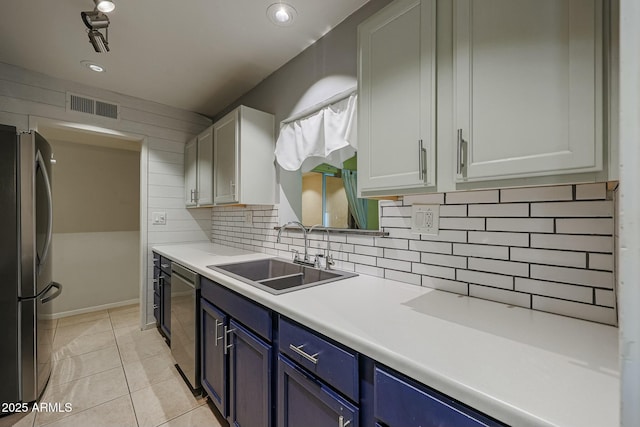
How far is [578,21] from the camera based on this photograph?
A: 727 millimetres

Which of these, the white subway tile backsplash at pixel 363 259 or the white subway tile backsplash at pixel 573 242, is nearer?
the white subway tile backsplash at pixel 573 242

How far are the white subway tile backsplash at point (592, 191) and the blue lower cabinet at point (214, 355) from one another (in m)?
1.62

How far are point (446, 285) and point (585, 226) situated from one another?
1.79 feet

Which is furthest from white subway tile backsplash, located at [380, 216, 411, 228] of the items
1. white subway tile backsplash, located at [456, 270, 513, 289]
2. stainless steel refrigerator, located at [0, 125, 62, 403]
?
stainless steel refrigerator, located at [0, 125, 62, 403]

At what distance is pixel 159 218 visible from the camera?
10.2 feet

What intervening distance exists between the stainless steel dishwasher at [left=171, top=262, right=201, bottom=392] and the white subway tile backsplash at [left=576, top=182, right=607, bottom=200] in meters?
1.93

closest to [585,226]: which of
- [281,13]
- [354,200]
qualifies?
[354,200]

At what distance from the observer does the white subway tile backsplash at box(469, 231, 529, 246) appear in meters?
1.08

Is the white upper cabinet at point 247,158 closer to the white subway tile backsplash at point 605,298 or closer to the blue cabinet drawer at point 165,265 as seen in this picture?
the blue cabinet drawer at point 165,265

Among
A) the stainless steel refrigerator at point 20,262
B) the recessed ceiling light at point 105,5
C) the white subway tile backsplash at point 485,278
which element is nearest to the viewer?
the white subway tile backsplash at point 485,278

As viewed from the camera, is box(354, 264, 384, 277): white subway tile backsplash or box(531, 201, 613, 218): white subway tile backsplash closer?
box(531, 201, 613, 218): white subway tile backsplash

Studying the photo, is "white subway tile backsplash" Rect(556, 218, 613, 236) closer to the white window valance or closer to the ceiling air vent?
the white window valance

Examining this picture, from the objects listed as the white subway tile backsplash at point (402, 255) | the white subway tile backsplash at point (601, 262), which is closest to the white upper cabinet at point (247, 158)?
the white subway tile backsplash at point (402, 255)

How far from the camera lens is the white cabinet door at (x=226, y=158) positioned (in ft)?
7.54
